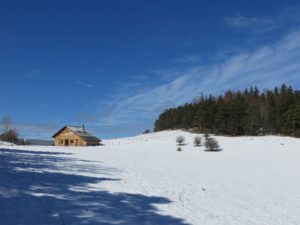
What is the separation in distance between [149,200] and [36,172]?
769cm

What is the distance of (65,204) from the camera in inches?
642

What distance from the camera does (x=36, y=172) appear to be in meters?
23.3

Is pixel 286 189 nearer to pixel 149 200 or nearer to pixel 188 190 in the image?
pixel 188 190

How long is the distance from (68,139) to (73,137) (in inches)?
58.1

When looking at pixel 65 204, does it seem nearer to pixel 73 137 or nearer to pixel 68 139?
pixel 73 137

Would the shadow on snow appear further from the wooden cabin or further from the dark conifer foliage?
the dark conifer foliage

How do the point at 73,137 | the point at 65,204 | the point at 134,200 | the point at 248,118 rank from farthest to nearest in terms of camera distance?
the point at 248,118, the point at 73,137, the point at 134,200, the point at 65,204

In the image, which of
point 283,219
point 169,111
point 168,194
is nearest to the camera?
point 283,219

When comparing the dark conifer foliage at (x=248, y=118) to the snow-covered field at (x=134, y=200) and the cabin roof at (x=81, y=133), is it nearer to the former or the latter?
the cabin roof at (x=81, y=133)

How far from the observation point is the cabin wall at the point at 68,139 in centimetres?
9132

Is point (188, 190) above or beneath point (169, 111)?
beneath

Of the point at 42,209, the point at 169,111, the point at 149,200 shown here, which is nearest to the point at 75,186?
the point at 149,200

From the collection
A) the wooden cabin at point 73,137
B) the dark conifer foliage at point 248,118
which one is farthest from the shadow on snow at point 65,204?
the dark conifer foliage at point 248,118

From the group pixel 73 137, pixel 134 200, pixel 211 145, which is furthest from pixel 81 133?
pixel 134 200
